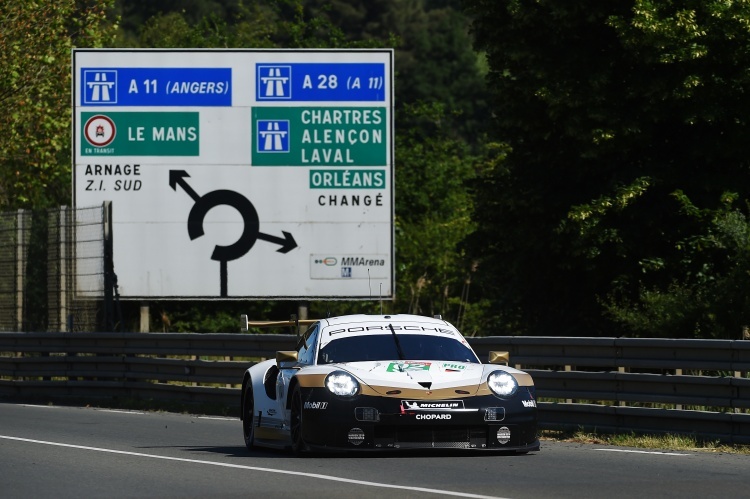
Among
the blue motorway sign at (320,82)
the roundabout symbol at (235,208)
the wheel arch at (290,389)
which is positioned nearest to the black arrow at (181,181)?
the roundabout symbol at (235,208)

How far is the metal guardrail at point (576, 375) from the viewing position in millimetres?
14906

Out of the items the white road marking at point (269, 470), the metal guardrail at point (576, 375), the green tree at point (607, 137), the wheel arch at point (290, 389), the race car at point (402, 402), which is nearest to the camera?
the white road marking at point (269, 470)

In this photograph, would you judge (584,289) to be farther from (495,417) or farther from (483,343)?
(495,417)

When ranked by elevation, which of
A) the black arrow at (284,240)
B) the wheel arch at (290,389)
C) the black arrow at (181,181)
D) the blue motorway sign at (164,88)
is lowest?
the wheel arch at (290,389)

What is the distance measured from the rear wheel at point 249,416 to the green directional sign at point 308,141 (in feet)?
43.0

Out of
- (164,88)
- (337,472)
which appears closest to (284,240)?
(164,88)

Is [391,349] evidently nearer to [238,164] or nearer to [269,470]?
[269,470]

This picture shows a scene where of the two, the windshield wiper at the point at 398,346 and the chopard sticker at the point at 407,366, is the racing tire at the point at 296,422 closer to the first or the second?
the chopard sticker at the point at 407,366

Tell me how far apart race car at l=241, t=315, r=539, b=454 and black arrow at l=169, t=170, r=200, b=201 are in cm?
1446

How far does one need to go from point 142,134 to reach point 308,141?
2853mm

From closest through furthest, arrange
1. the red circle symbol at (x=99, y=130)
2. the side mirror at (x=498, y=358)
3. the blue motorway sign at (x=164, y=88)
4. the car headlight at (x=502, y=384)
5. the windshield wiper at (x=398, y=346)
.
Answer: the car headlight at (x=502, y=384)
the side mirror at (x=498, y=358)
the windshield wiper at (x=398, y=346)
the red circle symbol at (x=99, y=130)
the blue motorway sign at (x=164, y=88)

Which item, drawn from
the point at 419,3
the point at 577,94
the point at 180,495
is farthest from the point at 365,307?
the point at 419,3

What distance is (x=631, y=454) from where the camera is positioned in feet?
46.6

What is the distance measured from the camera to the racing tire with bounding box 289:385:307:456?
1344 cm
